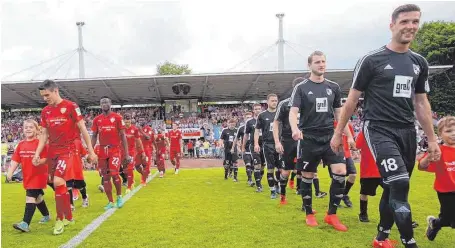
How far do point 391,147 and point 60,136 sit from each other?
469 cm

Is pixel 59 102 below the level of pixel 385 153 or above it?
above

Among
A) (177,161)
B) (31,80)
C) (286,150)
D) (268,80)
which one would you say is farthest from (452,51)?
(286,150)

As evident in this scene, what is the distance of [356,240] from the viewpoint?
5.05m

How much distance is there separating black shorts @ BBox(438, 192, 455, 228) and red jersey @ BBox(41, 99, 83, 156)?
508 cm

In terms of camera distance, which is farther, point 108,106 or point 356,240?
point 108,106

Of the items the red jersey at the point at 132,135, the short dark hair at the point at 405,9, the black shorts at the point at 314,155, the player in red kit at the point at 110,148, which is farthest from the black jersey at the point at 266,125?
the short dark hair at the point at 405,9

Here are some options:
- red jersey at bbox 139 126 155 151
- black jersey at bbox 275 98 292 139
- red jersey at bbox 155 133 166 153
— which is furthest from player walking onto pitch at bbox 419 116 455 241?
red jersey at bbox 155 133 166 153

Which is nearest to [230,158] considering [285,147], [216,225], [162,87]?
[285,147]

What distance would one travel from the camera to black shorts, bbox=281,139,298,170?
832cm

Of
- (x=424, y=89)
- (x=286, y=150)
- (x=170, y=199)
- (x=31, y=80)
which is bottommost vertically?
(x=170, y=199)

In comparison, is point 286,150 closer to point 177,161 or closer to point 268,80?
point 177,161

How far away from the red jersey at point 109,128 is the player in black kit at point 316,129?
4021mm

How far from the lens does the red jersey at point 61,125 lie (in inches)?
253

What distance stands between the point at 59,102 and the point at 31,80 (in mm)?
30920
